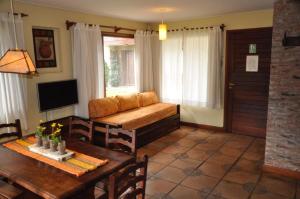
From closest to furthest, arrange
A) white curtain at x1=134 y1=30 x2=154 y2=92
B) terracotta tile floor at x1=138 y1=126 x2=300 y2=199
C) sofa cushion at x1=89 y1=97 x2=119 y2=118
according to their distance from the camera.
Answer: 1. terracotta tile floor at x1=138 y1=126 x2=300 y2=199
2. sofa cushion at x1=89 y1=97 x2=119 y2=118
3. white curtain at x1=134 y1=30 x2=154 y2=92

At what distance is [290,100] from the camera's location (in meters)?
3.07

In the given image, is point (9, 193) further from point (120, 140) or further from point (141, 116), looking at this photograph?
point (141, 116)

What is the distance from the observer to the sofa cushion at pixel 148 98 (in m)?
5.35


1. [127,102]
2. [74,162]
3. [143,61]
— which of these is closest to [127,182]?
[74,162]

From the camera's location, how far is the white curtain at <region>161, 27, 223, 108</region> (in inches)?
194

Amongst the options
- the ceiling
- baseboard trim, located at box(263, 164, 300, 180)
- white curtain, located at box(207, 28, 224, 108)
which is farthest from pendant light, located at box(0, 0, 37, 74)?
white curtain, located at box(207, 28, 224, 108)

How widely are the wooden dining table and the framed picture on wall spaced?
1.79 meters

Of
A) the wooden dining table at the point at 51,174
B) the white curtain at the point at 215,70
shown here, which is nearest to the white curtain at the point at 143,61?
the white curtain at the point at 215,70

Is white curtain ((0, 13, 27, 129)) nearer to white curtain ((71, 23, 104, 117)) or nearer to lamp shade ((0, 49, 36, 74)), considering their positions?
white curtain ((71, 23, 104, 117))

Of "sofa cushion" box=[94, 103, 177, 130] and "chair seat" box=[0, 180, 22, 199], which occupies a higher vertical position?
"chair seat" box=[0, 180, 22, 199]

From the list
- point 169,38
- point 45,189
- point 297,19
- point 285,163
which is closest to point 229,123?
point 285,163

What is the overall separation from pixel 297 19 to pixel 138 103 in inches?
129

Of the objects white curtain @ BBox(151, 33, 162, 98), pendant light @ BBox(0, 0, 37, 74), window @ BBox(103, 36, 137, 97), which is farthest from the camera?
white curtain @ BBox(151, 33, 162, 98)

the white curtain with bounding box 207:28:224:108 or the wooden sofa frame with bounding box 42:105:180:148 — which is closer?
the wooden sofa frame with bounding box 42:105:180:148
